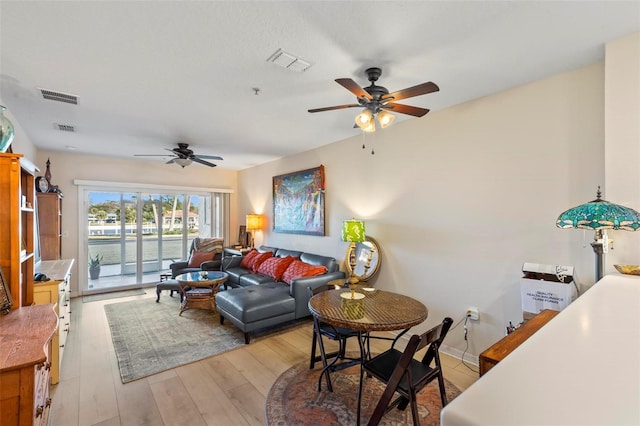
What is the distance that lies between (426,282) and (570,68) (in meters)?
2.28

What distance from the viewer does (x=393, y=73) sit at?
232cm

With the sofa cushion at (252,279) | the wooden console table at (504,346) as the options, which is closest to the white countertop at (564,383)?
the wooden console table at (504,346)

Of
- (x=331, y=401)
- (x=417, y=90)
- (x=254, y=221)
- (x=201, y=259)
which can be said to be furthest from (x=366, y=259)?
(x=201, y=259)

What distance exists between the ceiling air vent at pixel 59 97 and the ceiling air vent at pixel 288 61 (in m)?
2.09

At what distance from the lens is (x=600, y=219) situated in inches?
66.3

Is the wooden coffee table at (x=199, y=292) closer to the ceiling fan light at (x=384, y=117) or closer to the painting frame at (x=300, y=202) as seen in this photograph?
the painting frame at (x=300, y=202)

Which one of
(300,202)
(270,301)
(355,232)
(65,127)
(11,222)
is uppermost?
(65,127)

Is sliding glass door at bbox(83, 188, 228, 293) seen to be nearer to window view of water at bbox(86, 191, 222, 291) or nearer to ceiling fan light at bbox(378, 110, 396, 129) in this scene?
window view of water at bbox(86, 191, 222, 291)

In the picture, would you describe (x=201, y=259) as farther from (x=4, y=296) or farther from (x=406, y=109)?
(x=406, y=109)

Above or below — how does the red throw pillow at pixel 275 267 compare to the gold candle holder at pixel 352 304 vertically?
below

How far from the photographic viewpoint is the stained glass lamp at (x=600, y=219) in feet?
5.41

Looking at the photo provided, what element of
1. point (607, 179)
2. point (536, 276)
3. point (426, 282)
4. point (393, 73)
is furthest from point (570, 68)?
point (426, 282)

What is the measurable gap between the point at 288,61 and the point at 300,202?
10.3 ft

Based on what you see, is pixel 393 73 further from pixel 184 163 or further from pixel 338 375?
pixel 184 163
